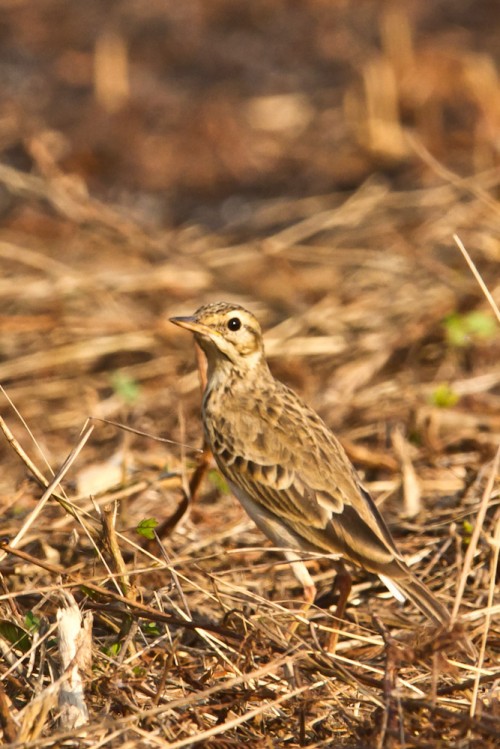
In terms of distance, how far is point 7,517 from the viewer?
18.4 feet

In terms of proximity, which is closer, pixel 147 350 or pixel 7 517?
pixel 7 517

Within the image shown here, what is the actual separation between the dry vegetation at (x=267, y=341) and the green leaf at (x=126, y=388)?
0.04 metres

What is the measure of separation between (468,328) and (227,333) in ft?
9.12

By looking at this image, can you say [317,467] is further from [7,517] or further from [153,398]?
[153,398]

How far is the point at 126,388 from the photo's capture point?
750 cm

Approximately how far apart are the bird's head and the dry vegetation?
60cm

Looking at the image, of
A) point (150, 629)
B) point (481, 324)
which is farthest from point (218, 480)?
point (481, 324)

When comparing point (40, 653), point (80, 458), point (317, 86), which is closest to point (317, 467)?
point (40, 653)

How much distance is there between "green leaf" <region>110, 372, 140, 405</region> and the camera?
295 inches

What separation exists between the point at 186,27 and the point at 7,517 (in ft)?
36.9

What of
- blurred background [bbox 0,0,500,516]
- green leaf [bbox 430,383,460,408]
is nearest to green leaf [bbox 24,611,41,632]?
blurred background [bbox 0,0,500,516]

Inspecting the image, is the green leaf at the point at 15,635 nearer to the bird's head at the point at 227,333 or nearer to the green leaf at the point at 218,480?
the bird's head at the point at 227,333

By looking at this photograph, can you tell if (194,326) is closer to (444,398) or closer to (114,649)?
(114,649)

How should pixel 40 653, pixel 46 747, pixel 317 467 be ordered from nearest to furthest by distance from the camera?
pixel 46 747 → pixel 40 653 → pixel 317 467
